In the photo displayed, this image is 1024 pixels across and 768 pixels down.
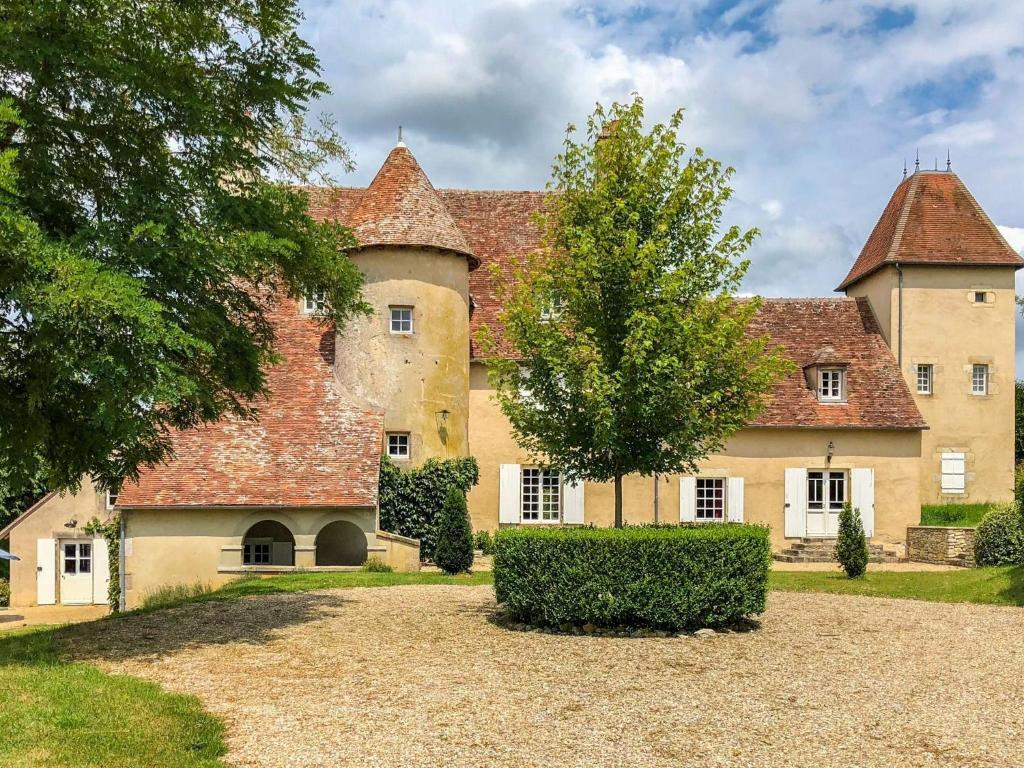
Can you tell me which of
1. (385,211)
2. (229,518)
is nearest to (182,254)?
(229,518)

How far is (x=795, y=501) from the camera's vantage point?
79.4 feet

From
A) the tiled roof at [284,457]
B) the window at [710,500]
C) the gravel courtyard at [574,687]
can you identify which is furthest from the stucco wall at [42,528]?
the window at [710,500]

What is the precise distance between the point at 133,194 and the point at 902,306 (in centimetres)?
2248

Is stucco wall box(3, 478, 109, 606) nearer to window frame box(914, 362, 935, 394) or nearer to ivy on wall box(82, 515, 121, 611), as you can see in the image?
ivy on wall box(82, 515, 121, 611)

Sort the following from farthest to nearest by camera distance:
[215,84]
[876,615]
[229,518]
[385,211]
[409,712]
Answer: [385,211] → [229,518] → [876,615] → [215,84] → [409,712]

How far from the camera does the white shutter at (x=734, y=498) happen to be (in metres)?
24.1

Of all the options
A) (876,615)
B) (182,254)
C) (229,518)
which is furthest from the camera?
(229,518)

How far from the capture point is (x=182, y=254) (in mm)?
9133

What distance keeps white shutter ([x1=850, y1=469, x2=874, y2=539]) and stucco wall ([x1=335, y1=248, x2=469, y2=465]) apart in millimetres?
10124

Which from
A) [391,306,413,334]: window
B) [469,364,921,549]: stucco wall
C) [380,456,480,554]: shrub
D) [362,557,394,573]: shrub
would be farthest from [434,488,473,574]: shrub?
[391,306,413,334]: window

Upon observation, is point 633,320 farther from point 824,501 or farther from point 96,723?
point 824,501

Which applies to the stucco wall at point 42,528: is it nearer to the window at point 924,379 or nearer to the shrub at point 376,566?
the shrub at point 376,566

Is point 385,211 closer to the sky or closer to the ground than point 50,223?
closer to the sky

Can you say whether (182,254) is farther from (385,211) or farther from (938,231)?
(938,231)
